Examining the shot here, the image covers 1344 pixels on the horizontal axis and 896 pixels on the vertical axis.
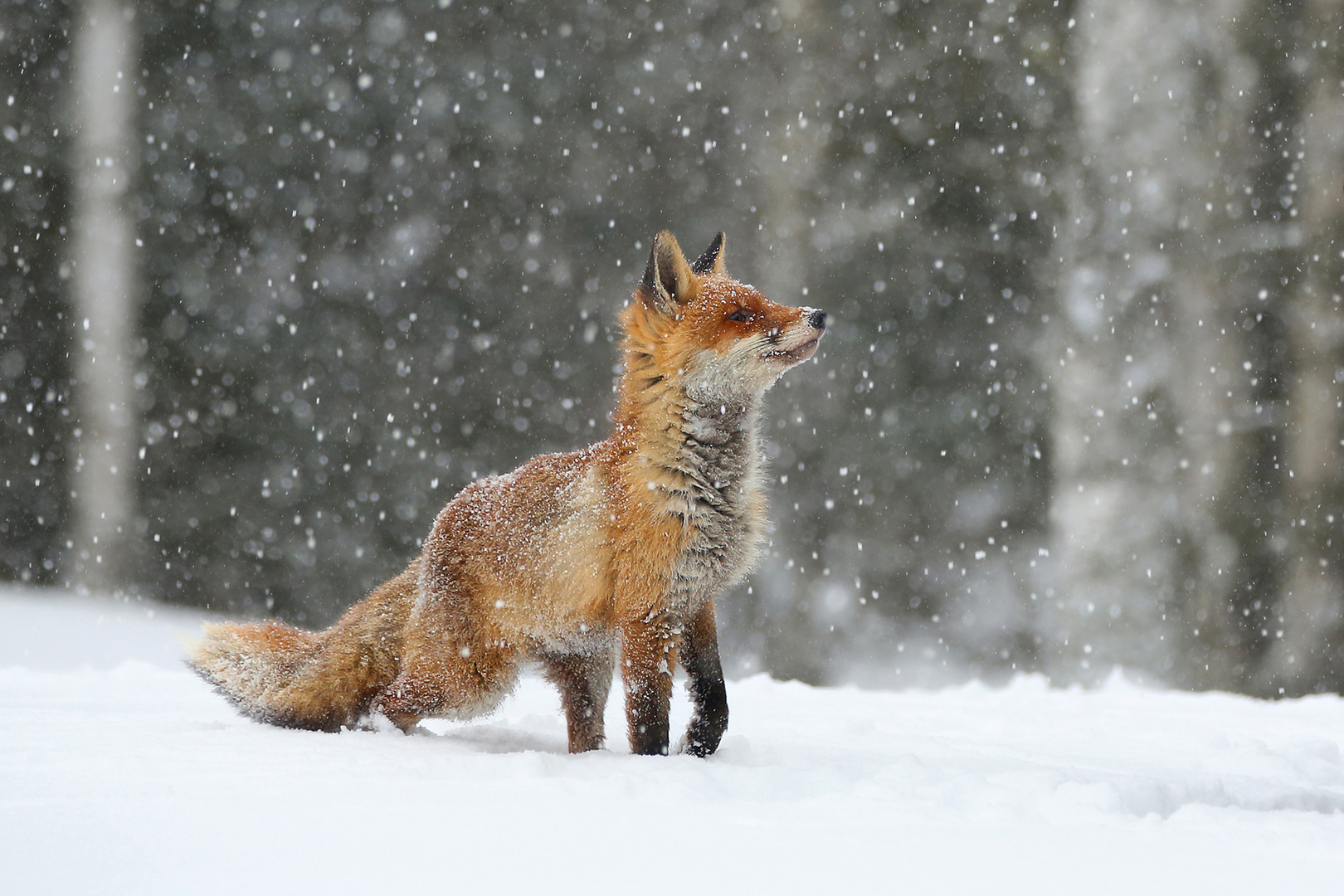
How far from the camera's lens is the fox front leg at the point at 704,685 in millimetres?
2881

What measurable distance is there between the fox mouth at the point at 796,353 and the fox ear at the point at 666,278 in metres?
0.34

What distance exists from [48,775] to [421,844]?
98 centimetres

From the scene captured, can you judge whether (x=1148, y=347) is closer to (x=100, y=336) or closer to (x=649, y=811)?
Result: (x=649, y=811)

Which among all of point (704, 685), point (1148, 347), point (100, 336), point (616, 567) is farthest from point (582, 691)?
point (100, 336)

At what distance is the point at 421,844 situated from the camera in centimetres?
175

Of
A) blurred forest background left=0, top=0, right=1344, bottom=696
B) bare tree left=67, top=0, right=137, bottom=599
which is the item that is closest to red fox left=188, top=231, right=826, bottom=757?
blurred forest background left=0, top=0, right=1344, bottom=696

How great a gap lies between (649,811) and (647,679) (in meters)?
0.69

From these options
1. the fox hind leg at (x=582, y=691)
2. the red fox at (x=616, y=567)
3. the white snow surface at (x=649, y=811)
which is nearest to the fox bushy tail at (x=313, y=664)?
the red fox at (x=616, y=567)

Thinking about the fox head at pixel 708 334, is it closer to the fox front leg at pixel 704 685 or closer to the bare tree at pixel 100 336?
the fox front leg at pixel 704 685

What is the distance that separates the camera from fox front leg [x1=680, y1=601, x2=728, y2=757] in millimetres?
2881

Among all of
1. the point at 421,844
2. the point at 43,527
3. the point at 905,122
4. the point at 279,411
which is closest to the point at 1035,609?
the point at 905,122

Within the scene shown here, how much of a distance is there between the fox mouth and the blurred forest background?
4618 mm

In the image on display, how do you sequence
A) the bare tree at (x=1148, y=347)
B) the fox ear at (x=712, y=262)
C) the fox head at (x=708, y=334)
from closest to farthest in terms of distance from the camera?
1. the fox head at (x=708, y=334)
2. the fox ear at (x=712, y=262)
3. the bare tree at (x=1148, y=347)

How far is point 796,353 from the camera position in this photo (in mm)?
2814
